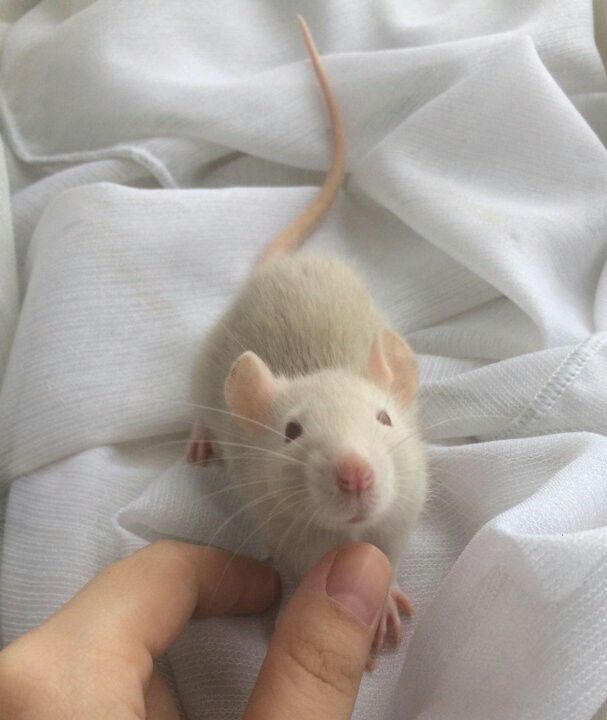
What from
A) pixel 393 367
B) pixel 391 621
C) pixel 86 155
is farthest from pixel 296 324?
pixel 86 155

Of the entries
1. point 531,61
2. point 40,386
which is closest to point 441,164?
point 531,61

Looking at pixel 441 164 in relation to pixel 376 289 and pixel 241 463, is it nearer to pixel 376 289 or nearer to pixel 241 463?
pixel 376 289

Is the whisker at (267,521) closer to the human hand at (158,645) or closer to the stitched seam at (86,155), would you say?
the human hand at (158,645)

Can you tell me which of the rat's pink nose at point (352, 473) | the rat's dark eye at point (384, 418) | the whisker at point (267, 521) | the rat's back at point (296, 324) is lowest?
the whisker at point (267, 521)

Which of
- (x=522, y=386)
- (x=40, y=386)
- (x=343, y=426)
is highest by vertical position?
(x=343, y=426)

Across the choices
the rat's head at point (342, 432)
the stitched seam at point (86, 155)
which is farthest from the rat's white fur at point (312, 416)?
the stitched seam at point (86, 155)

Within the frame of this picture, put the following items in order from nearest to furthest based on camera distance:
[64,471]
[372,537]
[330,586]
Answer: [330,586] < [372,537] < [64,471]

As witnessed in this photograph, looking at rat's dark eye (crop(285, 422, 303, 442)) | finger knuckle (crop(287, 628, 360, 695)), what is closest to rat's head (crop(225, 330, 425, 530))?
rat's dark eye (crop(285, 422, 303, 442))
